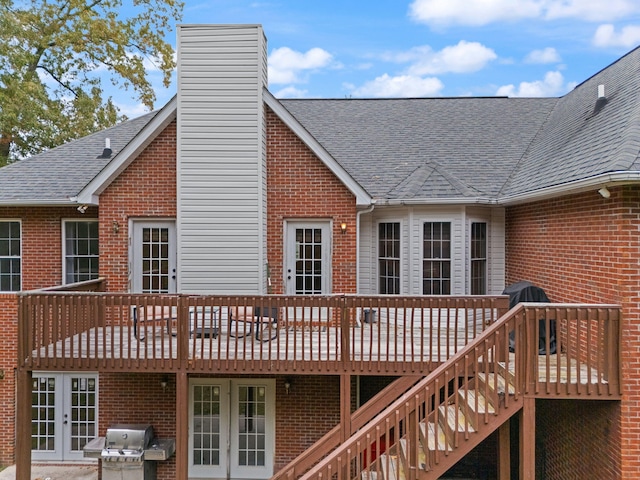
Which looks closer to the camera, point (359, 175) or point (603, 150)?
point (603, 150)

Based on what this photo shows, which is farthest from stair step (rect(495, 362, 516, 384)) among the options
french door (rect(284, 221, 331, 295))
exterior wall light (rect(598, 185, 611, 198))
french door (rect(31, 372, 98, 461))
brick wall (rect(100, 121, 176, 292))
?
french door (rect(31, 372, 98, 461))

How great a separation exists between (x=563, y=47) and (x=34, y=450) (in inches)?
1666

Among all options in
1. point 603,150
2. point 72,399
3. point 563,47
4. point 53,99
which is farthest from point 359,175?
point 563,47

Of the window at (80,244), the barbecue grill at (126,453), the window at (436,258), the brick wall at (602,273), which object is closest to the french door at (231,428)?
the barbecue grill at (126,453)

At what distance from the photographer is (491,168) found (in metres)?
11.6

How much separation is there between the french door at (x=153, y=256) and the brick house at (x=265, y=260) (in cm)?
4

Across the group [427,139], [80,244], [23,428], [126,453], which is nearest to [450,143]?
[427,139]

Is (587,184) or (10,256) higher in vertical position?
(587,184)

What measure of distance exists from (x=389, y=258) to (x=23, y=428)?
714 cm

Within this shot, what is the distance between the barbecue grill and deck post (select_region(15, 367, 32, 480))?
137 cm

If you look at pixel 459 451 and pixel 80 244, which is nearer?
pixel 459 451

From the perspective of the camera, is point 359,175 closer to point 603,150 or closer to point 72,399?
point 603,150

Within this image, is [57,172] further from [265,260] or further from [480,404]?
[480,404]

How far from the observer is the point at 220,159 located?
9.71m
